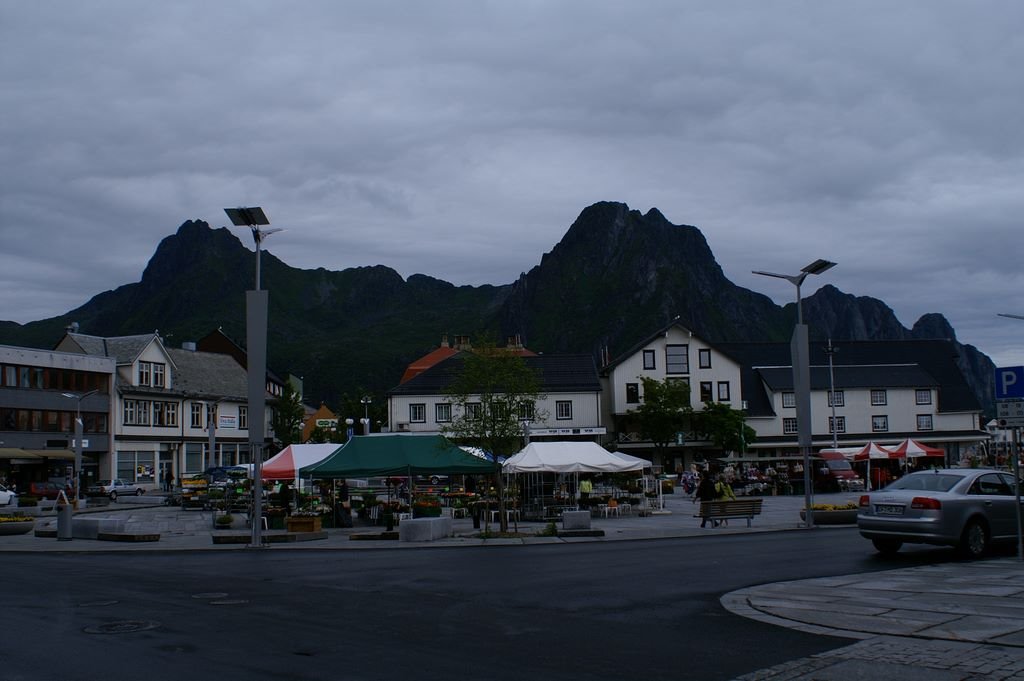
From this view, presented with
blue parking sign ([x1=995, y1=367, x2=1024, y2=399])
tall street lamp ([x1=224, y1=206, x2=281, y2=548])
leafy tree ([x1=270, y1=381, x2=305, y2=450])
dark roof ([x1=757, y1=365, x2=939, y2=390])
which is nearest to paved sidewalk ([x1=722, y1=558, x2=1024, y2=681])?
blue parking sign ([x1=995, y1=367, x2=1024, y2=399])

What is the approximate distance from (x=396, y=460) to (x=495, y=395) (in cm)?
408

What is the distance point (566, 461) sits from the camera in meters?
33.5

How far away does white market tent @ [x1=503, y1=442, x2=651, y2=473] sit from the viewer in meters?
33.2

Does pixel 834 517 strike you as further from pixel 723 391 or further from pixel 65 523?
pixel 723 391

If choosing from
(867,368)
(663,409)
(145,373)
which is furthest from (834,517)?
(145,373)

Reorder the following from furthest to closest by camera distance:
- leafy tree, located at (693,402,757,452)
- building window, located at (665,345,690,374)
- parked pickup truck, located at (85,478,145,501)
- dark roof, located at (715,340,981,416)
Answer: dark roof, located at (715,340,981,416), building window, located at (665,345,690,374), leafy tree, located at (693,402,757,452), parked pickup truck, located at (85,478,145,501)

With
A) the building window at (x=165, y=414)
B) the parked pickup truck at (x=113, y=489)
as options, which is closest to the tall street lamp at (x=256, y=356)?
the parked pickup truck at (x=113, y=489)

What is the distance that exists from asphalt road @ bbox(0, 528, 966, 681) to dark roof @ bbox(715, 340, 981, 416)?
61361 mm

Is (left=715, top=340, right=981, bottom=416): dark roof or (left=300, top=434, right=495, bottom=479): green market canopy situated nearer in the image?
(left=300, top=434, right=495, bottom=479): green market canopy

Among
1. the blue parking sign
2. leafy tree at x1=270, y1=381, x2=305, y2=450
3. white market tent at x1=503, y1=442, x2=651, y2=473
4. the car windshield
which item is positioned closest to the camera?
the blue parking sign

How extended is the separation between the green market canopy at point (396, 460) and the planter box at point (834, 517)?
933 centimetres

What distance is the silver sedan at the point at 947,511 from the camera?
56.4 feet

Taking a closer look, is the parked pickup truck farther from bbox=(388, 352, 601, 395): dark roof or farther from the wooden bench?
the wooden bench

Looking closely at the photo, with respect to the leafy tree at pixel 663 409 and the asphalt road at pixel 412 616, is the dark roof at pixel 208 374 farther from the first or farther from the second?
the asphalt road at pixel 412 616
